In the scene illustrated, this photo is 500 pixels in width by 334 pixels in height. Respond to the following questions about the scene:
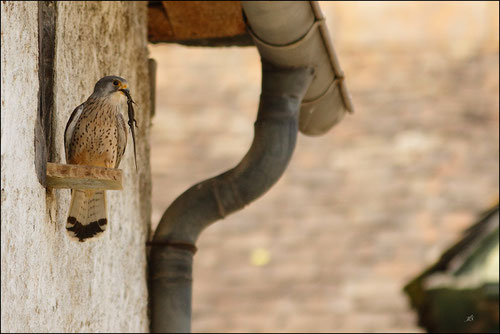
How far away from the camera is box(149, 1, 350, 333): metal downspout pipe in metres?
4.15

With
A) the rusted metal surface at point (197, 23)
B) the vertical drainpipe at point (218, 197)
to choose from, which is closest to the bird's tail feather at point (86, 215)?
the vertical drainpipe at point (218, 197)

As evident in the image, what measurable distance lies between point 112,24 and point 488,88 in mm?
6929

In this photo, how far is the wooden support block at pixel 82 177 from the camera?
96.3 inches

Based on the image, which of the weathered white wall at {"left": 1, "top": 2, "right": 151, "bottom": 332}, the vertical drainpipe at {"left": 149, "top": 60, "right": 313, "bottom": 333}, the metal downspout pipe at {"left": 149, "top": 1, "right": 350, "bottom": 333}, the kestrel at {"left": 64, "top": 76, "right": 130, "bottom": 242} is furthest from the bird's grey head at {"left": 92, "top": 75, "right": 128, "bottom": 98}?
the vertical drainpipe at {"left": 149, "top": 60, "right": 313, "bottom": 333}

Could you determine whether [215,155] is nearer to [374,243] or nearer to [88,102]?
[374,243]

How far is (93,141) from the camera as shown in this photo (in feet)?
8.80

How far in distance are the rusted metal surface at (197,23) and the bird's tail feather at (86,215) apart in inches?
81.2

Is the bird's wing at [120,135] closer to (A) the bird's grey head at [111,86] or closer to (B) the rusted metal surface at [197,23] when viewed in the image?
(A) the bird's grey head at [111,86]

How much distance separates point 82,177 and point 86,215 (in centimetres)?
29

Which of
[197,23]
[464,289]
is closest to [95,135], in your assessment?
[464,289]

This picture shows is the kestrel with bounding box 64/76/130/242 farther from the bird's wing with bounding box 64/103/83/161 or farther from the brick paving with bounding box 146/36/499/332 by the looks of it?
the brick paving with bounding box 146/36/499/332

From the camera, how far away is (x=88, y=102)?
2674 millimetres

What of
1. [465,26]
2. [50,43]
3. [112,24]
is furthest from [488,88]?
[50,43]

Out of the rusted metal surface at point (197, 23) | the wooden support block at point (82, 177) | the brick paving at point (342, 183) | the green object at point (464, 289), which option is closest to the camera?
the wooden support block at point (82, 177)
